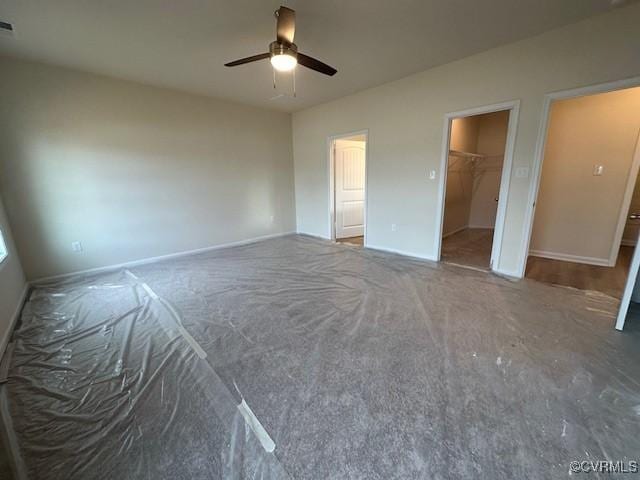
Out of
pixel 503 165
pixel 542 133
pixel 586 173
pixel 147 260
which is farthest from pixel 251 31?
pixel 586 173

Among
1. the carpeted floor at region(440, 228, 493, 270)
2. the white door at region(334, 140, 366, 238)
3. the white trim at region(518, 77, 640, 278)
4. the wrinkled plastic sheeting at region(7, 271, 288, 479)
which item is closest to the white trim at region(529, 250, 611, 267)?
the carpeted floor at region(440, 228, 493, 270)

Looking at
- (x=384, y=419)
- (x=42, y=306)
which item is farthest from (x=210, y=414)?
(x=42, y=306)

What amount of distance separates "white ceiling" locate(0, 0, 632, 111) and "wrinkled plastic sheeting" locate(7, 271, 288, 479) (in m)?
2.61

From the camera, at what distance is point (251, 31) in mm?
2398

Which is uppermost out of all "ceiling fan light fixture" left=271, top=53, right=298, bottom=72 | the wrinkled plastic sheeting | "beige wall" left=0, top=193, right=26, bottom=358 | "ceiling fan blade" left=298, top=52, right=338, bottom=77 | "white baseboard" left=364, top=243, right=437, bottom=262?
"ceiling fan blade" left=298, top=52, right=338, bottom=77

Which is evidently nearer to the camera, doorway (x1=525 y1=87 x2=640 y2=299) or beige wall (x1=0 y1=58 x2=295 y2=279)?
beige wall (x1=0 y1=58 x2=295 y2=279)

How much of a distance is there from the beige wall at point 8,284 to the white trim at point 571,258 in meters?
6.13

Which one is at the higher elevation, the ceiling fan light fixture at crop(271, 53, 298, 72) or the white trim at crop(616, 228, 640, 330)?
the ceiling fan light fixture at crop(271, 53, 298, 72)

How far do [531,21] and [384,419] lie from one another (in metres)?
3.47

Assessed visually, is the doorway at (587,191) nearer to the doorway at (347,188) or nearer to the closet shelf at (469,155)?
the closet shelf at (469,155)

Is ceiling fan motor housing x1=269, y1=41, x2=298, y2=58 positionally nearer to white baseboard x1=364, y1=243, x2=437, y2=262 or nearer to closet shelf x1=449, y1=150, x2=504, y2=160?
white baseboard x1=364, y1=243, x2=437, y2=262

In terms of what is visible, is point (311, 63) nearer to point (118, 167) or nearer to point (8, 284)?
point (118, 167)

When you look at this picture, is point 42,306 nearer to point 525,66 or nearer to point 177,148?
point 177,148

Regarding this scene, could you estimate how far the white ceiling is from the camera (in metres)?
2.06
